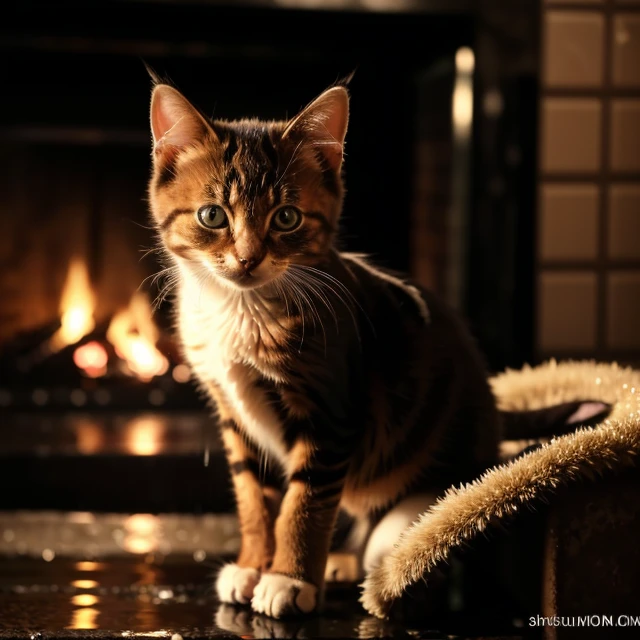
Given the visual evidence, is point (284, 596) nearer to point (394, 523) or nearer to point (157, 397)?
point (394, 523)

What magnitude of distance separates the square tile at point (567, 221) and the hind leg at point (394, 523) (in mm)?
778

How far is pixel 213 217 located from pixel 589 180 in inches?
38.8

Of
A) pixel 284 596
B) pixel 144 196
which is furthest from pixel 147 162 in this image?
pixel 284 596

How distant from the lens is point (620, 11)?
4.96ft

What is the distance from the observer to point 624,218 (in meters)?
1.55

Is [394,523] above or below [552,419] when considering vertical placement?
below

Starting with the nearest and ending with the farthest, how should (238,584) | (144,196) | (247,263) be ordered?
1. (247,263)
2. (238,584)
3. (144,196)

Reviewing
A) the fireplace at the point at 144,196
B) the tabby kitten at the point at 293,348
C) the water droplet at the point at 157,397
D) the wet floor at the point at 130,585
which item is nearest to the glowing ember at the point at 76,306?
the fireplace at the point at 144,196

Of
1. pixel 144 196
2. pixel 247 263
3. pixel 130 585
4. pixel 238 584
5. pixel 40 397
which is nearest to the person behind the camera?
pixel 247 263

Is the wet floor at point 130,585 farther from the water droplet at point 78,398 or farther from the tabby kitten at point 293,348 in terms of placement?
the water droplet at point 78,398

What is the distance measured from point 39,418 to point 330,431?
1.06 meters

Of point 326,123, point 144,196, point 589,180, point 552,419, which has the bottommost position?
point 552,419

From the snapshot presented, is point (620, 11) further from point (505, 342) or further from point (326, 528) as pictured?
point (326, 528)

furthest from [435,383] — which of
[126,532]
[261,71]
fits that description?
[261,71]
